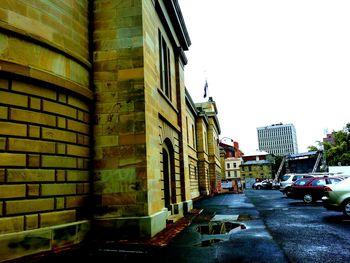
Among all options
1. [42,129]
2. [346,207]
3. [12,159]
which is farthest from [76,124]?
[346,207]

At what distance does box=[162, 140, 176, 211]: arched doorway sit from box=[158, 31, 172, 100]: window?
2393 millimetres

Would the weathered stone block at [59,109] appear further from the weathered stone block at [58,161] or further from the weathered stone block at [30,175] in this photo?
the weathered stone block at [30,175]

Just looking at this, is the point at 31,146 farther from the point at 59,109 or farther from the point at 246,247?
the point at 246,247

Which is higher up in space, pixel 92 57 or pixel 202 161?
pixel 92 57

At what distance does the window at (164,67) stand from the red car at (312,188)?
34.1 feet

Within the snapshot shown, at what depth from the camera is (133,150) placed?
8383 mm

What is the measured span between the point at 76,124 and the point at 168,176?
18.0 feet

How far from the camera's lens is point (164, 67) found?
13445 mm

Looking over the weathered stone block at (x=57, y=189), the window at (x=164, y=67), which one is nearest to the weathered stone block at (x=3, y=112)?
the weathered stone block at (x=57, y=189)

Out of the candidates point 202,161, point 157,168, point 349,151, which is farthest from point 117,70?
point 349,151

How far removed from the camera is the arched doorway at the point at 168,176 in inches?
488

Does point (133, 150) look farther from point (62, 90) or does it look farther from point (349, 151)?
point (349, 151)

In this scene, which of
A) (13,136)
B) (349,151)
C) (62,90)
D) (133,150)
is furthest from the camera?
(349,151)

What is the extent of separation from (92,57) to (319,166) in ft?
129
